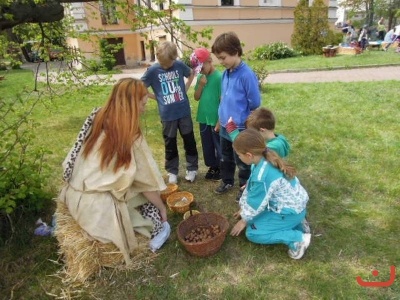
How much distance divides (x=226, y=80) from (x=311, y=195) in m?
1.51

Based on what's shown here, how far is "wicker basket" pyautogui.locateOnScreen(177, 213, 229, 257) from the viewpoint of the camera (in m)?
2.63

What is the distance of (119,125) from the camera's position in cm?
244

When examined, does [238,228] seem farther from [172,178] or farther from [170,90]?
[170,90]

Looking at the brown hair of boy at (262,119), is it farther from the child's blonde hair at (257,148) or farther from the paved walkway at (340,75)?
the paved walkway at (340,75)

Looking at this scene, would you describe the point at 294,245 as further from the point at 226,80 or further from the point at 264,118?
the point at 226,80

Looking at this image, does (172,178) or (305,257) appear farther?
(172,178)

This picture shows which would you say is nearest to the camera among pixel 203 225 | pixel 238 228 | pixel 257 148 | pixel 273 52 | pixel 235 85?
pixel 257 148

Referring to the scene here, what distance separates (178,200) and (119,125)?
1313mm

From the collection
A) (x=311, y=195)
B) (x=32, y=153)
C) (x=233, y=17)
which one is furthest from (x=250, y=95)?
(x=233, y=17)

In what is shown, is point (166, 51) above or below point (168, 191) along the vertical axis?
above

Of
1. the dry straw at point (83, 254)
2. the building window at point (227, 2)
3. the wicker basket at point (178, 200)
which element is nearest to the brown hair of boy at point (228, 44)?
the wicker basket at point (178, 200)

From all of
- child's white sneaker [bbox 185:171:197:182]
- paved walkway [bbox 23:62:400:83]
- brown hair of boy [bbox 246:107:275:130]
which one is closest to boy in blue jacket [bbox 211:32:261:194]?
brown hair of boy [bbox 246:107:275:130]

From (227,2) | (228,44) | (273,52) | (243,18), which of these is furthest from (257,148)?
(227,2)

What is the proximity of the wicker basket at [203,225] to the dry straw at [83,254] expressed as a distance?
0.35 metres
